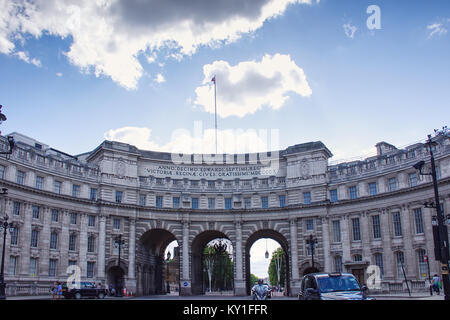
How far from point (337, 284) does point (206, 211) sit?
46.3 metres

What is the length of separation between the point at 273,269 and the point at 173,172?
326 feet

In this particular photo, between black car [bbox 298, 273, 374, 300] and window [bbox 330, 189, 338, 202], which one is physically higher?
window [bbox 330, 189, 338, 202]

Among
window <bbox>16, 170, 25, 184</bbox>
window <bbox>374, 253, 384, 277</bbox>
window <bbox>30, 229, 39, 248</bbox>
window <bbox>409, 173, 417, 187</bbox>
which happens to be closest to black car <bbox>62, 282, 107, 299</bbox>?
window <bbox>30, 229, 39, 248</bbox>

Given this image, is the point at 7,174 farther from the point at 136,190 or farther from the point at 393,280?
the point at 393,280

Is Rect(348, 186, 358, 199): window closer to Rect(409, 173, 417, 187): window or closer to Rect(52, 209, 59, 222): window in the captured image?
Rect(409, 173, 417, 187): window

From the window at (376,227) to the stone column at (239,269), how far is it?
17.2m

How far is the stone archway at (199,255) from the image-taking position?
62625 millimetres

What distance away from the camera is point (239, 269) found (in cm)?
6081

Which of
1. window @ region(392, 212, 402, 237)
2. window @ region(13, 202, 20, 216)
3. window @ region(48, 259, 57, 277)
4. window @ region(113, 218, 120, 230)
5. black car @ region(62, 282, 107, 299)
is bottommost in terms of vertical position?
black car @ region(62, 282, 107, 299)

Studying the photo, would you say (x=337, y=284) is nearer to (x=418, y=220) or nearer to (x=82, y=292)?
(x=82, y=292)

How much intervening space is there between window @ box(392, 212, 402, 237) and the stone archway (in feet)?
74.4

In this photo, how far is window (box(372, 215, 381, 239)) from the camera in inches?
2140

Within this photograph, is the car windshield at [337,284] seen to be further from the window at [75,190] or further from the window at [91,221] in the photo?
the window at [75,190]
